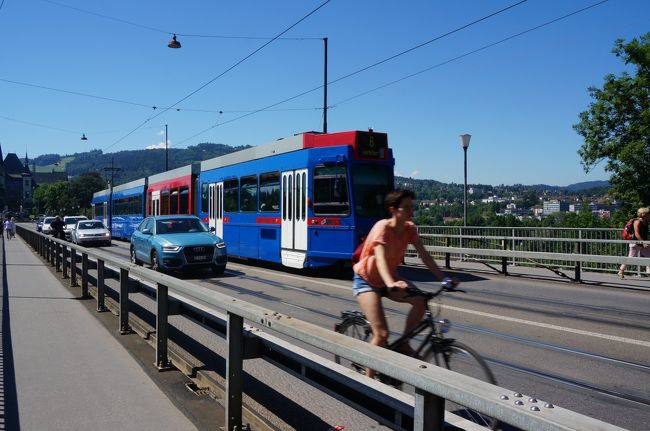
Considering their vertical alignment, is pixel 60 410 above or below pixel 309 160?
below

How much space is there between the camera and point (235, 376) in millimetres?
4227

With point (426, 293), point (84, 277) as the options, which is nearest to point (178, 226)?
point (84, 277)

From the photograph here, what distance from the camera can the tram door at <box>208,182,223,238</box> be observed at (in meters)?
20.9

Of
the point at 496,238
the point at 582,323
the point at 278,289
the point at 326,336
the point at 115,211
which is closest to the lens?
the point at 326,336

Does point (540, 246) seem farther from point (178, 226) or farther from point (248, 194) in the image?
point (178, 226)

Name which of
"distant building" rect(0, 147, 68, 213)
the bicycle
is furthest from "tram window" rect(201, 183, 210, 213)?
"distant building" rect(0, 147, 68, 213)

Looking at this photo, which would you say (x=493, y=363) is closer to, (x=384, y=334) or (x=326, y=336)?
(x=384, y=334)

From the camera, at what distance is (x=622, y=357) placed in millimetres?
6719

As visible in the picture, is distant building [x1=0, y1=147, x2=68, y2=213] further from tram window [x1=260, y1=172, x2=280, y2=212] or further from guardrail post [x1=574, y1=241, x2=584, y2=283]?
guardrail post [x1=574, y1=241, x2=584, y2=283]

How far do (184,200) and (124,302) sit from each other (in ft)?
59.0

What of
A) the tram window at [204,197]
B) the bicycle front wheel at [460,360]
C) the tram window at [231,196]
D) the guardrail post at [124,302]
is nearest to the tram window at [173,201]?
the tram window at [204,197]

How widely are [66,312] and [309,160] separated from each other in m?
7.06

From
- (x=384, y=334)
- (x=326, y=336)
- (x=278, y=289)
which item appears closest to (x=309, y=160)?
(x=278, y=289)

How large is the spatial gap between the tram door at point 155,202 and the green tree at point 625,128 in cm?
2348
